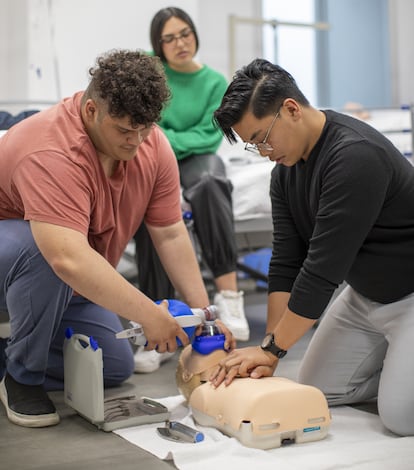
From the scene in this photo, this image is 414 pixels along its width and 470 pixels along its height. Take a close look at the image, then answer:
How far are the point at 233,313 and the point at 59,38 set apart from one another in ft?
6.06

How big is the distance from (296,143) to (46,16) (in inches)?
95.4

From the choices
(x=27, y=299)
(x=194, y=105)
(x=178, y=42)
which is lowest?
(x=27, y=299)

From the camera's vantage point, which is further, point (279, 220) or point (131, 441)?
point (279, 220)

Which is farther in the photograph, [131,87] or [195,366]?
[195,366]

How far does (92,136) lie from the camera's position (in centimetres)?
180

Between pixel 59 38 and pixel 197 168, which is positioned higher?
pixel 59 38

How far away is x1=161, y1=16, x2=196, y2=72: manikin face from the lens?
285cm

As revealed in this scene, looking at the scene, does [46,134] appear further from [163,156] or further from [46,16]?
[46,16]

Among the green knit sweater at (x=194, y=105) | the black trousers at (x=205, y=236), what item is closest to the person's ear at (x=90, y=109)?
the black trousers at (x=205, y=236)

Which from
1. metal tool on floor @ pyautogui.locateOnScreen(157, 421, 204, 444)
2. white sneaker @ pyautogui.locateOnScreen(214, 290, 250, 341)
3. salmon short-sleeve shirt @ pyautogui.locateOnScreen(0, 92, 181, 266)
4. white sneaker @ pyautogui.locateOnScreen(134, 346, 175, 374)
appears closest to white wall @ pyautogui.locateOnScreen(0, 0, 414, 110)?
white sneaker @ pyautogui.locateOnScreen(214, 290, 250, 341)

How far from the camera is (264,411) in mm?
1565

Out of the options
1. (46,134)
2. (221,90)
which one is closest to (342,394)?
(46,134)

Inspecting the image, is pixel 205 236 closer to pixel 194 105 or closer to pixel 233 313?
pixel 233 313

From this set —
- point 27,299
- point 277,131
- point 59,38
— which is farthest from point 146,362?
point 59,38
